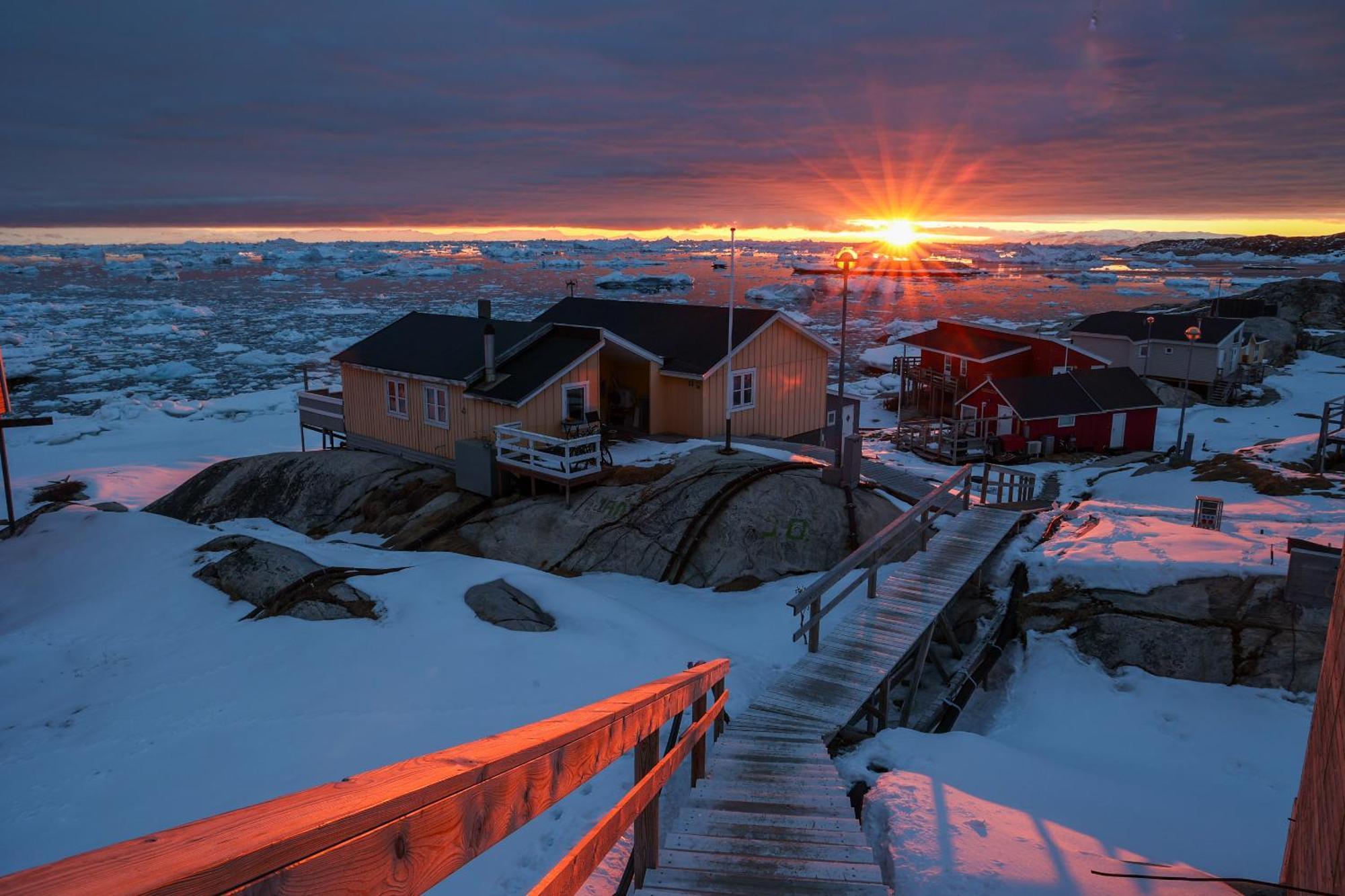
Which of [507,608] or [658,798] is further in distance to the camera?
[507,608]

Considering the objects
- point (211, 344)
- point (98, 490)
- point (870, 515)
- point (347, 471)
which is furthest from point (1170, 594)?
point (211, 344)

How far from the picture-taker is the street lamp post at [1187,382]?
37.9 meters

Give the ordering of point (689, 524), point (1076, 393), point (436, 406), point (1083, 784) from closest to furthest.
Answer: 1. point (1083, 784)
2. point (689, 524)
3. point (436, 406)
4. point (1076, 393)

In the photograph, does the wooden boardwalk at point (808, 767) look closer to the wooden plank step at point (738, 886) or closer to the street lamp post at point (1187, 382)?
the wooden plank step at point (738, 886)

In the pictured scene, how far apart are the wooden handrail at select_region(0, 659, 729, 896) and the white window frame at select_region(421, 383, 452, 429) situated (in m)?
23.2

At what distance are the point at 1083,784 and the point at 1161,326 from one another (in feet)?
189

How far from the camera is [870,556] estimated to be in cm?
1416

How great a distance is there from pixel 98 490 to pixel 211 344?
46.7 m

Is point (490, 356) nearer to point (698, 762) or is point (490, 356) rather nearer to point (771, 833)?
point (698, 762)

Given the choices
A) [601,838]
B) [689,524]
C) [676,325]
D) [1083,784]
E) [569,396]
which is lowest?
[689,524]

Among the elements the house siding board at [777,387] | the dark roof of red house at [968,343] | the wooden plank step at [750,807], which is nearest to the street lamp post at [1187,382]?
the dark roof of red house at [968,343]

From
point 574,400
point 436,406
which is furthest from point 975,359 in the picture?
point 436,406

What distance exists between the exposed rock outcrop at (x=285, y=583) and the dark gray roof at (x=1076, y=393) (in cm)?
3528

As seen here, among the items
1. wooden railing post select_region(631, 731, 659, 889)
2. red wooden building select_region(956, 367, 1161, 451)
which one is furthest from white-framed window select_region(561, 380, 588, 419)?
red wooden building select_region(956, 367, 1161, 451)
